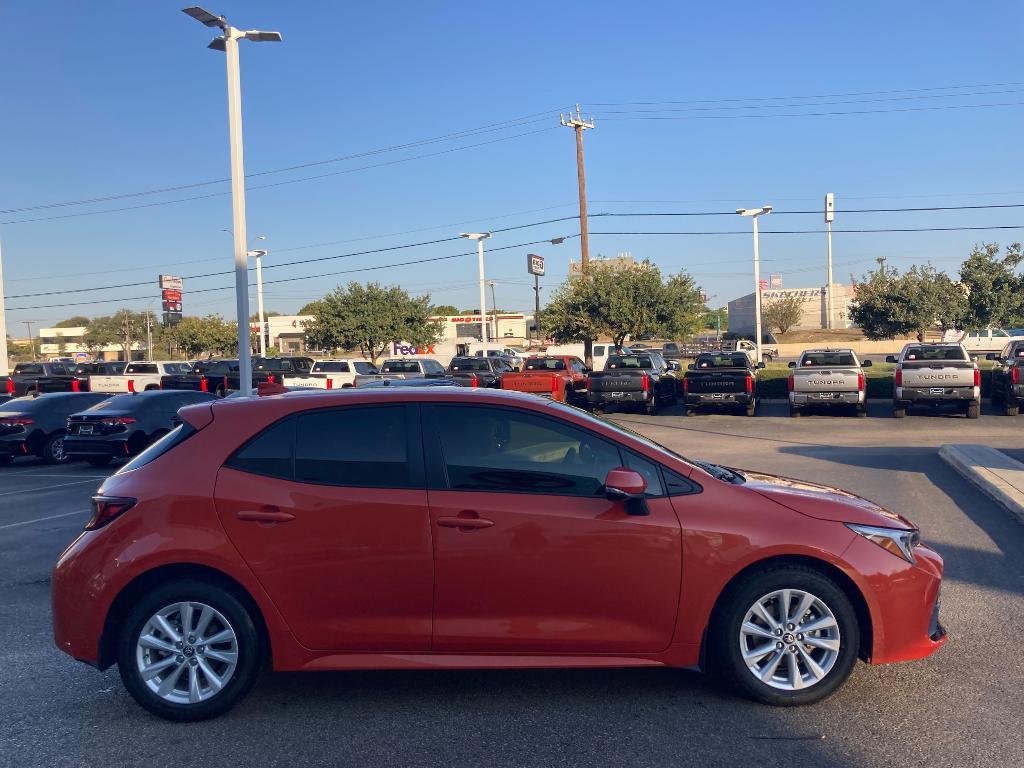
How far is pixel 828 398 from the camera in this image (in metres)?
23.3

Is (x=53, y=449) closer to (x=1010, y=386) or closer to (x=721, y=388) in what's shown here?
(x=721, y=388)

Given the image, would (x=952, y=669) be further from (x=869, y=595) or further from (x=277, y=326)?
(x=277, y=326)

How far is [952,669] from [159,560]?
4413 mm

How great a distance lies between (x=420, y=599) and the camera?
4.51m

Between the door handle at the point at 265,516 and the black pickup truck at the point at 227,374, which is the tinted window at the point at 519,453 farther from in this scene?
the black pickup truck at the point at 227,374

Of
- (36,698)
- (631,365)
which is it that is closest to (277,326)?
(631,365)

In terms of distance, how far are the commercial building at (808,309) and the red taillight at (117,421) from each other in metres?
79.3

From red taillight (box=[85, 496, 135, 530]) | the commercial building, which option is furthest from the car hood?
the commercial building

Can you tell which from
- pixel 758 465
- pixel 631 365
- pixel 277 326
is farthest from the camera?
pixel 277 326

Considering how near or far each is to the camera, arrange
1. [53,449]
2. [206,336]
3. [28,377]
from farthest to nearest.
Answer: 1. [206,336]
2. [28,377]
3. [53,449]

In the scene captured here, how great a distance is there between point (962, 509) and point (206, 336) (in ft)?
221

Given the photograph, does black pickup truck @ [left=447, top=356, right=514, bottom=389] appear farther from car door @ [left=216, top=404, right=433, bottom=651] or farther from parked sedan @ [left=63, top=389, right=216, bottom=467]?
car door @ [left=216, top=404, right=433, bottom=651]

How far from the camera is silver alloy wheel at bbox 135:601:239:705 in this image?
4527 millimetres

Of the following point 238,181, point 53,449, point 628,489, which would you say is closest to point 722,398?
point 238,181
